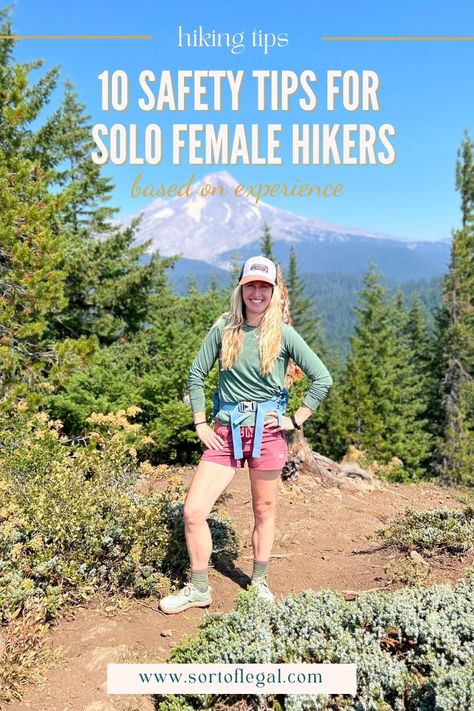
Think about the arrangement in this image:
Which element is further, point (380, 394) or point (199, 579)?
point (380, 394)

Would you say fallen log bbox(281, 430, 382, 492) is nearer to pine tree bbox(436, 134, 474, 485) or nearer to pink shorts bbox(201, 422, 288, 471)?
pink shorts bbox(201, 422, 288, 471)

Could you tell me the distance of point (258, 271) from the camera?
3.43m

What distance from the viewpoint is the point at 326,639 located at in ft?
10.0

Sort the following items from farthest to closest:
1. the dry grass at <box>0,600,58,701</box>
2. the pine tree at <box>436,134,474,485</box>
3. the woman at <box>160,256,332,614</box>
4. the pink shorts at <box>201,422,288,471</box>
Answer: the pine tree at <box>436,134,474,485</box> → the pink shorts at <box>201,422,288,471</box> → the woman at <box>160,256,332,614</box> → the dry grass at <box>0,600,58,701</box>

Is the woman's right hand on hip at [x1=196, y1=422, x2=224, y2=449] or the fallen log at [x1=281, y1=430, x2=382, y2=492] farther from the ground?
the woman's right hand on hip at [x1=196, y1=422, x2=224, y2=449]

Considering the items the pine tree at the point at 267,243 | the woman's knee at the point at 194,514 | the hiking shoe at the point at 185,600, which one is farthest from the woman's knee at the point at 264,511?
the pine tree at the point at 267,243

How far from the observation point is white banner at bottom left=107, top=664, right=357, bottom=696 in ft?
8.73

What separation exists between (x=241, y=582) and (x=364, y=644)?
161 centimetres

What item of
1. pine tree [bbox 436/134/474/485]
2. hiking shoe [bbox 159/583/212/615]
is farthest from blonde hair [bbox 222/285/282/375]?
pine tree [bbox 436/134/474/485]

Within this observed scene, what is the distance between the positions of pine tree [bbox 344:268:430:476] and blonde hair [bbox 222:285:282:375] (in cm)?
2737

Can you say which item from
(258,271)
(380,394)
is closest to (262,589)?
(258,271)

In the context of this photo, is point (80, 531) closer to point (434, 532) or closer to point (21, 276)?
point (434, 532)

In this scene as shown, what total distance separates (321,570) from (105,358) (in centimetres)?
716

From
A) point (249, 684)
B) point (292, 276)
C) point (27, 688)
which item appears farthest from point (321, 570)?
point (292, 276)
